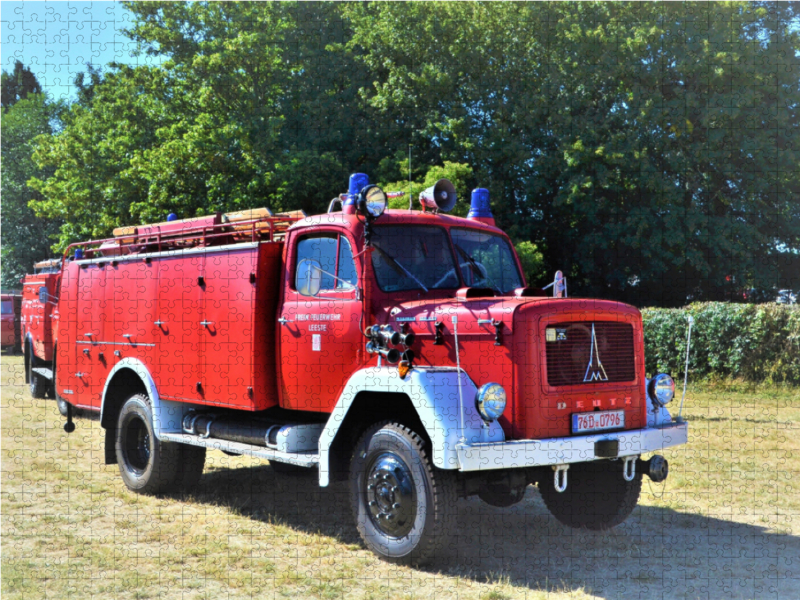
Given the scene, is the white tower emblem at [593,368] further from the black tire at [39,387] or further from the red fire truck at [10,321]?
the red fire truck at [10,321]

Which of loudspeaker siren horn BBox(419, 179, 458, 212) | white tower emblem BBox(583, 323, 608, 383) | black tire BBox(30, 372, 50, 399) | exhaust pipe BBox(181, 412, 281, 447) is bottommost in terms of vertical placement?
black tire BBox(30, 372, 50, 399)

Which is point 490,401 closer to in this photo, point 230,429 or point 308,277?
point 308,277

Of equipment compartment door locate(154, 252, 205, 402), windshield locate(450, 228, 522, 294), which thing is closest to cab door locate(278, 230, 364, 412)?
windshield locate(450, 228, 522, 294)

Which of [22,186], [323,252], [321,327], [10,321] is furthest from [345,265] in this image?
[22,186]

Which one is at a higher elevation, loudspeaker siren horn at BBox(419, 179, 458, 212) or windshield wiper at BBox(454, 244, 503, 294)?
loudspeaker siren horn at BBox(419, 179, 458, 212)

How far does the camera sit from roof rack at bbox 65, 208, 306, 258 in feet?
27.3

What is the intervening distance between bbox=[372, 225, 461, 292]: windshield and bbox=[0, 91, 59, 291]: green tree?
35.3 meters

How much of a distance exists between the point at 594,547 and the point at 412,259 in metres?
2.92

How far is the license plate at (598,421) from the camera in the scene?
6547 millimetres

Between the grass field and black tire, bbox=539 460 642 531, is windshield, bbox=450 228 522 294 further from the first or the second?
the grass field

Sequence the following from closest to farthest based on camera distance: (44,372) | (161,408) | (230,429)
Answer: (230,429), (161,408), (44,372)

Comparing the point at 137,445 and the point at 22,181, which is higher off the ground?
the point at 22,181

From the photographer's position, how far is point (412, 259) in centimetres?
746

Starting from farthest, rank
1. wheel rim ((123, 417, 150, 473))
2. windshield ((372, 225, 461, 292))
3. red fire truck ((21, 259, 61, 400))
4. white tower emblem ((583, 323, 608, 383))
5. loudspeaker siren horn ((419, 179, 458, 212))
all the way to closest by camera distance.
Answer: red fire truck ((21, 259, 61, 400)), wheel rim ((123, 417, 150, 473)), loudspeaker siren horn ((419, 179, 458, 212)), windshield ((372, 225, 461, 292)), white tower emblem ((583, 323, 608, 383))
